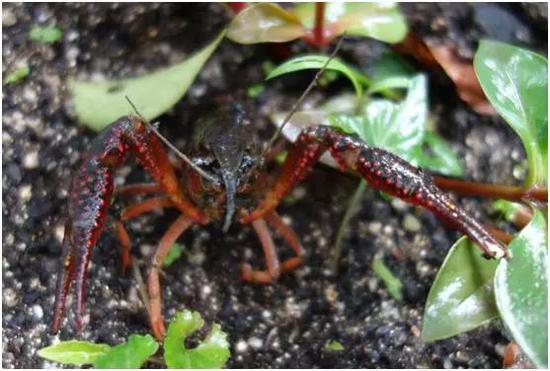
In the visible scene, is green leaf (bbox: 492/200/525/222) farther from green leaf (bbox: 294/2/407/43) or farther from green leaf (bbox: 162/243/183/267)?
green leaf (bbox: 162/243/183/267)

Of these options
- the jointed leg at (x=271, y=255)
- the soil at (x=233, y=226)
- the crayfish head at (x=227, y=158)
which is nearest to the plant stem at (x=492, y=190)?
the soil at (x=233, y=226)

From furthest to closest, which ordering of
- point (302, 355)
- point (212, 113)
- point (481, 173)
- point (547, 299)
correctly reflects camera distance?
1. point (481, 173)
2. point (212, 113)
3. point (302, 355)
4. point (547, 299)

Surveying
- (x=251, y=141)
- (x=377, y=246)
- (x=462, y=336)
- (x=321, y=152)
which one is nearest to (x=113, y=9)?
(x=251, y=141)

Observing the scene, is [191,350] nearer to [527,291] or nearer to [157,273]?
[157,273]

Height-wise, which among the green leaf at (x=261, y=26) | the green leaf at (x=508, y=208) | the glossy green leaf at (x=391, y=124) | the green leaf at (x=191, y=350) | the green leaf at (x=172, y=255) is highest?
the green leaf at (x=261, y=26)

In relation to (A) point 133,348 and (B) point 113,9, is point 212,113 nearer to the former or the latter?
(B) point 113,9

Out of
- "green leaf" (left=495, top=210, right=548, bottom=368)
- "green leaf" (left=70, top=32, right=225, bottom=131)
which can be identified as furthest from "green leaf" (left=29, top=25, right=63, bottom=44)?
"green leaf" (left=495, top=210, right=548, bottom=368)

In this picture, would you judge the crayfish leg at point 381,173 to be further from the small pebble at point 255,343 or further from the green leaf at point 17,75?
the green leaf at point 17,75
